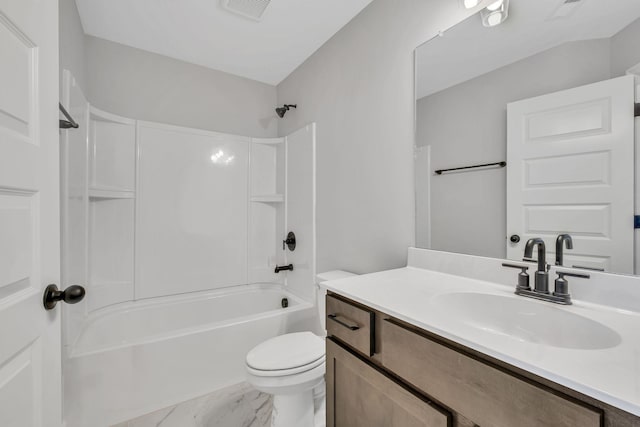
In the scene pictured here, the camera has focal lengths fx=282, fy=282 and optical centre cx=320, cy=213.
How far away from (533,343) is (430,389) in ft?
0.89

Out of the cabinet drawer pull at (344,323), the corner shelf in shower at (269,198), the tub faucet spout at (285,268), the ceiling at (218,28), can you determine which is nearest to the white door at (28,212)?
the cabinet drawer pull at (344,323)

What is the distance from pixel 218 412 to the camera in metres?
1.61

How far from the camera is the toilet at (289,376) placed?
1287 mm

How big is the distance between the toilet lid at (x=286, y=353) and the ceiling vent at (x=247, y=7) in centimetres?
198

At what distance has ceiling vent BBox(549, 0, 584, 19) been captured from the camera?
3.15ft

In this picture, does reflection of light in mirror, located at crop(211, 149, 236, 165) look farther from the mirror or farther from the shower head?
the mirror

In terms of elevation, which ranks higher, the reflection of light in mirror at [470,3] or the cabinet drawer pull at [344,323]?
the reflection of light in mirror at [470,3]

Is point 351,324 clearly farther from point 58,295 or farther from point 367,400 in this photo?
point 58,295

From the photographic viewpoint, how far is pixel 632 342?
0.63 meters

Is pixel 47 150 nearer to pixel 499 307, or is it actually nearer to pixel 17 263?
pixel 17 263

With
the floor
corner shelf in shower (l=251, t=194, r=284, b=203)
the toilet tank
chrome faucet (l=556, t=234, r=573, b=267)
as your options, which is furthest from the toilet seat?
corner shelf in shower (l=251, t=194, r=284, b=203)

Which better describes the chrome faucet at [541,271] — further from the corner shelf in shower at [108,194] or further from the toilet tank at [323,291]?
the corner shelf in shower at [108,194]

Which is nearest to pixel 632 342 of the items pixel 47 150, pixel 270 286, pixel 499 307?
pixel 499 307

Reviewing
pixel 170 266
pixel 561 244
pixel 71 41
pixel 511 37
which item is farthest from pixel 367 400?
pixel 71 41
